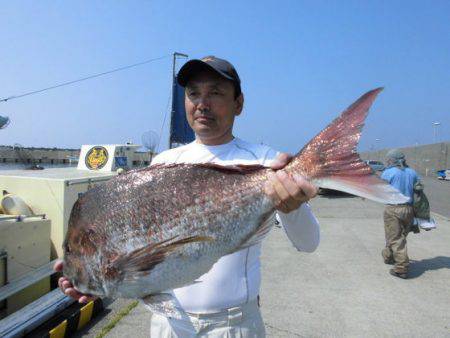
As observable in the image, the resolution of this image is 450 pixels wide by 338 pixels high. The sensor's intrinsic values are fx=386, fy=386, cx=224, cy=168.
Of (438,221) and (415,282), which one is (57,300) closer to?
(415,282)

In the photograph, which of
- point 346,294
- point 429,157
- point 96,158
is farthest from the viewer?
point 429,157

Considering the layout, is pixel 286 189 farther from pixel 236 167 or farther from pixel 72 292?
pixel 72 292

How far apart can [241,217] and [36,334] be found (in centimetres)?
358

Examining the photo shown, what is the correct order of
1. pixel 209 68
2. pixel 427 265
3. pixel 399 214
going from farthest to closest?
pixel 427 265 → pixel 399 214 → pixel 209 68

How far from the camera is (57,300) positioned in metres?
4.64

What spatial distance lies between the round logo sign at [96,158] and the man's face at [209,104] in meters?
5.60

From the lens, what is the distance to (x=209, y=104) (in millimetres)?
2295

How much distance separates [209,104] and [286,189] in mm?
786

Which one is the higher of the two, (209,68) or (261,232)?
(209,68)

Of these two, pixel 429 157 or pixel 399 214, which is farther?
pixel 429 157

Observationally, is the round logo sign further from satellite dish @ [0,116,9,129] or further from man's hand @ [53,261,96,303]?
satellite dish @ [0,116,9,129]

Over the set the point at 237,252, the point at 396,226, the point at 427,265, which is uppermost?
the point at 237,252

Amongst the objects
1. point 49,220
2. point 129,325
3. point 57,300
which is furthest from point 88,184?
point 129,325

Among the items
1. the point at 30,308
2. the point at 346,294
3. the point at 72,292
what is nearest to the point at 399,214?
the point at 346,294
